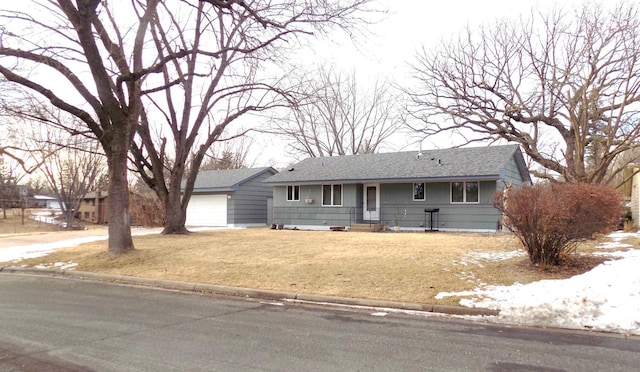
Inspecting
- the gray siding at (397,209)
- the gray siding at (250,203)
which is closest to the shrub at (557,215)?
the gray siding at (397,209)

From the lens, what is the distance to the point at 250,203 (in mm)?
28453

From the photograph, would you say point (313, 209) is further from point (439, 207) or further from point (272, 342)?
point (272, 342)

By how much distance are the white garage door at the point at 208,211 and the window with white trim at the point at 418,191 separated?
12359 millimetres

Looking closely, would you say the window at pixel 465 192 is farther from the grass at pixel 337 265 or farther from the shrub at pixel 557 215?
the shrub at pixel 557 215

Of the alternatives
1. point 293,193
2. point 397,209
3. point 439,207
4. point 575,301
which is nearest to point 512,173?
point 439,207

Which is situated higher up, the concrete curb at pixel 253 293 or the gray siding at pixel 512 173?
the gray siding at pixel 512 173

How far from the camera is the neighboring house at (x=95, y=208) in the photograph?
41353 mm

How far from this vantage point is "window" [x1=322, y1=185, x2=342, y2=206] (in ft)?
76.6

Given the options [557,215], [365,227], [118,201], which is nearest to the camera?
[557,215]

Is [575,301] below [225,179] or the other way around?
below

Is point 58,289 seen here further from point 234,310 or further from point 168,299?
point 234,310

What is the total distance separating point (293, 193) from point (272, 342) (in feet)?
64.9

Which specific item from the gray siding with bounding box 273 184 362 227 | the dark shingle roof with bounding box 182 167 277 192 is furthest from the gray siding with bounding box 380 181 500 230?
the dark shingle roof with bounding box 182 167 277 192

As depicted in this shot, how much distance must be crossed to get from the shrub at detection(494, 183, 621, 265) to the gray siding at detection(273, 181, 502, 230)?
1017cm
